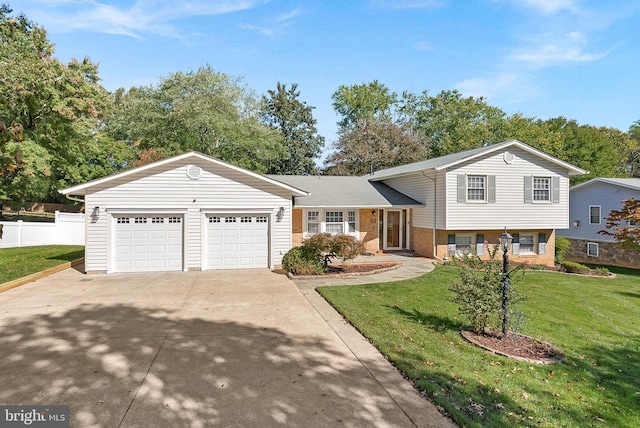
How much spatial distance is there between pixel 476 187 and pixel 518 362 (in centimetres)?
1217

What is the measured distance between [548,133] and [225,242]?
36.9 m

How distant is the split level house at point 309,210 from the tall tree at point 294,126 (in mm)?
18124

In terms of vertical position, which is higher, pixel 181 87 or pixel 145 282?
pixel 181 87

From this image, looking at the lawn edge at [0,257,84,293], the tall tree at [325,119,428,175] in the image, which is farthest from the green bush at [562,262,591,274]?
the lawn edge at [0,257,84,293]

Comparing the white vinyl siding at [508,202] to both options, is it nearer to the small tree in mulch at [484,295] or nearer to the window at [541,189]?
the window at [541,189]

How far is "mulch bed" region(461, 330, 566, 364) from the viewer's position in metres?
5.63

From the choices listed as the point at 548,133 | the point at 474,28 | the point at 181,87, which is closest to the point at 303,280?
the point at 474,28

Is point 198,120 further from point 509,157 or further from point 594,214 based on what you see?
point 594,214

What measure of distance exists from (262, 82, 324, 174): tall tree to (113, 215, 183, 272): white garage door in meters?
→ 25.4

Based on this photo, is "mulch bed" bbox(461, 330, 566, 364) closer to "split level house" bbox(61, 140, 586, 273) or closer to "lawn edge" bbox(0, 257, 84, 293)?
"split level house" bbox(61, 140, 586, 273)

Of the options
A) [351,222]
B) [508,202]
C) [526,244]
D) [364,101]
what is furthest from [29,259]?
[364,101]

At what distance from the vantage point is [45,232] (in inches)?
747

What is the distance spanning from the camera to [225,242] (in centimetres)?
1348

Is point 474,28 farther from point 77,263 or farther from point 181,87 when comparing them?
point 181,87
